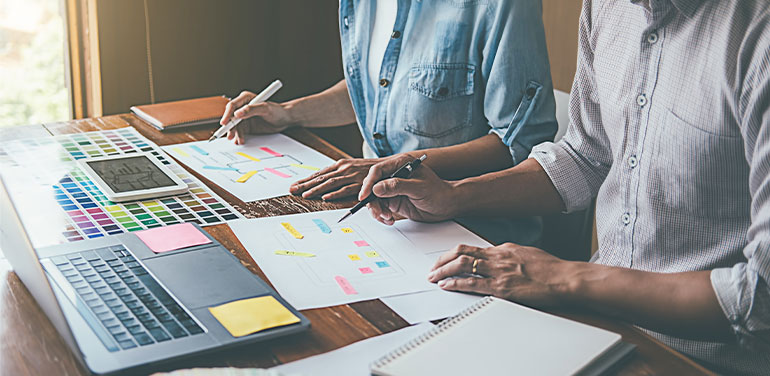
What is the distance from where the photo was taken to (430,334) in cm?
87

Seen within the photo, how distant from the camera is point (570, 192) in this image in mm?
1362

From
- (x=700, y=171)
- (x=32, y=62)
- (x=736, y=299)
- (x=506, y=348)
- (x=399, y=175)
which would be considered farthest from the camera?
(x=32, y=62)

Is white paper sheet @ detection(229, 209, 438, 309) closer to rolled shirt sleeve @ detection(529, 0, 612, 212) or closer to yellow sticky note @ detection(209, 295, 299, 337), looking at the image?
yellow sticky note @ detection(209, 295, 299, 337)

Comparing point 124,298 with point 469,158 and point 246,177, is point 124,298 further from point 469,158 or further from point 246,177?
point 469,158

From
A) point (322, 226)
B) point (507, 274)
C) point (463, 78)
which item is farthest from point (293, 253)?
point (463, 78)

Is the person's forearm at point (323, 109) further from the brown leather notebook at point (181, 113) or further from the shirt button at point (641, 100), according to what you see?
the shirt button at point (641, 100)

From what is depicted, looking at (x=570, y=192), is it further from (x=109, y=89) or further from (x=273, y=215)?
(x=109, y=89)

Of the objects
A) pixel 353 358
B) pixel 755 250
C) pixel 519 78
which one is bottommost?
pixel 353 358

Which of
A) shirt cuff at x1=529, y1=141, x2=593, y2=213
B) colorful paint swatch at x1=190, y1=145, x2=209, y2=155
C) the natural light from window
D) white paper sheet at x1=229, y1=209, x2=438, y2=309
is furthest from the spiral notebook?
the natural light from window

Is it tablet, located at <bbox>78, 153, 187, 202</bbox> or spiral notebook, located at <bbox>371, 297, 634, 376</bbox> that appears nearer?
spiral notebook, located at <bbox>371, 297, 634, 376</bbox>

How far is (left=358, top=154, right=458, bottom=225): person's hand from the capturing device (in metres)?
1.25

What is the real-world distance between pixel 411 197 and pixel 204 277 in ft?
1.34

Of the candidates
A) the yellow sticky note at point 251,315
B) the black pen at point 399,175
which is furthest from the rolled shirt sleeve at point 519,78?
the yellow sticky note at point 251,315

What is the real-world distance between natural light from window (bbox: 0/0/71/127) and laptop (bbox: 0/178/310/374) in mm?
1646
